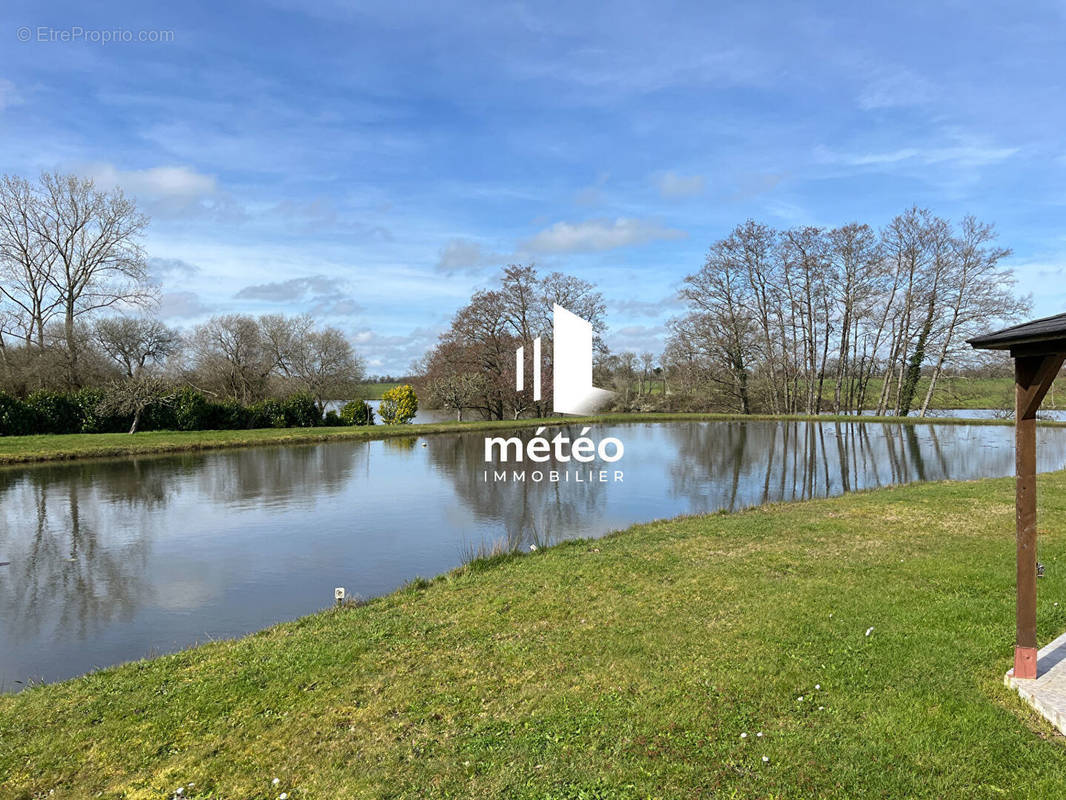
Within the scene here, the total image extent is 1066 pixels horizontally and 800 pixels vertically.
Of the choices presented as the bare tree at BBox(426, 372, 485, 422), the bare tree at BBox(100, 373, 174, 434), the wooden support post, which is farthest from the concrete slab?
the bare tree at BBox(426, 372, 485, 422)

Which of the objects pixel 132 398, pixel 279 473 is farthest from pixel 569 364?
pixel 132 398

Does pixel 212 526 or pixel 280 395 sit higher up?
pixel 280 395

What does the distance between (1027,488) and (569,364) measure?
95.0 ft

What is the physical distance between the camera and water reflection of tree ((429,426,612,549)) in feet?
31.4

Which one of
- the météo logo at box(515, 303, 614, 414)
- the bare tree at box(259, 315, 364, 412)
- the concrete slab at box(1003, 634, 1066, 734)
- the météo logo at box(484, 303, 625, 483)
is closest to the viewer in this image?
the concrete slab at box(1003, 634, 1066, 734)

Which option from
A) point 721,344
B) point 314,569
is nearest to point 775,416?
point 721,344

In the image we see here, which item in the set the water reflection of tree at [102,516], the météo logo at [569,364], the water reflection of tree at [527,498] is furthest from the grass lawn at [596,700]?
the météo logo at [569,364]

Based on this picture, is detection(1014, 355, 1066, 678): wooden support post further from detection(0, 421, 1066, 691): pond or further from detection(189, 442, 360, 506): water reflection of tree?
detection(189, 442, 360, 506): water reflection of tree

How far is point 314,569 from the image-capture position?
7.74 m

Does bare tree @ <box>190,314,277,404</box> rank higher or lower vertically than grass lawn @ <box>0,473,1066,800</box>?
higher

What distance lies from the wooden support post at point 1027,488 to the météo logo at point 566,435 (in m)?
10.7

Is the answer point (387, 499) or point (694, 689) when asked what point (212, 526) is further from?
point (694, 689)

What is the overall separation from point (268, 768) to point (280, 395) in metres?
36.4

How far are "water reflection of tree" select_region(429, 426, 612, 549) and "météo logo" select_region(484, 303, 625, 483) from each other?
0.99 feet
